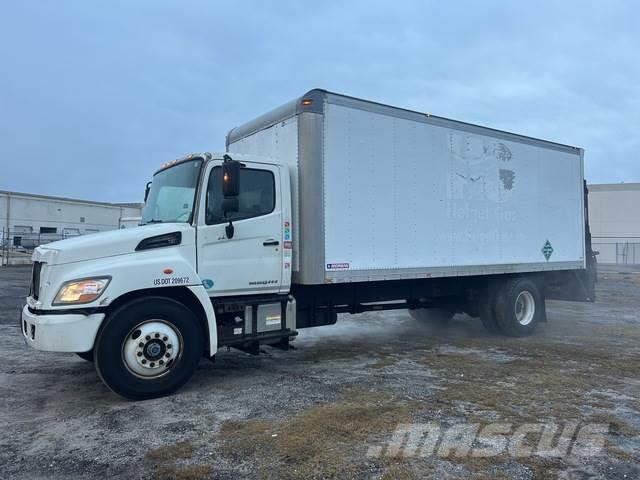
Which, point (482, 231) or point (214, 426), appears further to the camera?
point (482, 231)

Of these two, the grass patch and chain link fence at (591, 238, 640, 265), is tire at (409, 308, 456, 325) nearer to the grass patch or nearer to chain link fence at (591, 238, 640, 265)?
the grass patch

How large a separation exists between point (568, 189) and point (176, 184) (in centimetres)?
823

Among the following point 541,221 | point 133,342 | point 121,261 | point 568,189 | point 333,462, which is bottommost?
point 333,462

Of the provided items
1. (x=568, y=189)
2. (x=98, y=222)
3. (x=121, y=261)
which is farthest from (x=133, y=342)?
(x=98, y=222)

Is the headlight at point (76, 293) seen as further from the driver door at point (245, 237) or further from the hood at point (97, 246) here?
the driver door at point (245, 237)

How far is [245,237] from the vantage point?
21.6ft

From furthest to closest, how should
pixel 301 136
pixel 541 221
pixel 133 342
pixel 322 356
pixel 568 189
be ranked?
pixel 568 189, pixel 541 221, pixel 322 356, pixel 301 136, pixel 133 342

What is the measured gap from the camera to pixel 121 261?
5.67 m

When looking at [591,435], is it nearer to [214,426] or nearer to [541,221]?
[214,426]

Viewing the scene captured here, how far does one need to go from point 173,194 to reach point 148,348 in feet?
6.79

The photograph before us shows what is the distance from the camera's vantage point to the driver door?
20.7 feet

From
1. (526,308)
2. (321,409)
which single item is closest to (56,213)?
(526,308)

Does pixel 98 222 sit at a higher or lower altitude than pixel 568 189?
higher

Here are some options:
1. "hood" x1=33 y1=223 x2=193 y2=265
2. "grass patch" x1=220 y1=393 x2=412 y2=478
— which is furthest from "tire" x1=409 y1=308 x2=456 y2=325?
"hood" x1=33 y1=223 x2=193 y2=265
